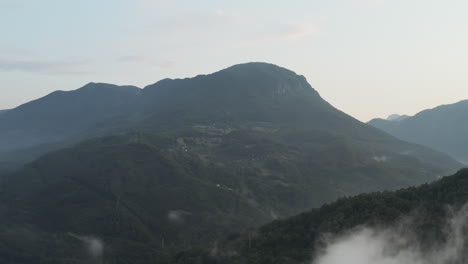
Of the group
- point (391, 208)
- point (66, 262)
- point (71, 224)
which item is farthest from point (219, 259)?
point (71, 224)

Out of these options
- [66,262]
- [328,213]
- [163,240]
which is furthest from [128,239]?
[328,213]

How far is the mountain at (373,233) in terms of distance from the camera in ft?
277

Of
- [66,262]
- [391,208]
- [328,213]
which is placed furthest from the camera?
[66,262]

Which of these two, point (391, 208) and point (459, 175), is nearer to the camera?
point (391, 208)

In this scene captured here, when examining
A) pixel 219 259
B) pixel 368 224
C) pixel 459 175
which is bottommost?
pixel 219 259

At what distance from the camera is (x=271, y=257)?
93000 mm

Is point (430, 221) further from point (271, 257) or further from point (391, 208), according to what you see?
point (271, 257)

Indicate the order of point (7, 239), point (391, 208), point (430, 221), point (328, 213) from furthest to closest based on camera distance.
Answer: point (7, 239) < point (328, 213) < point (391, 208) < point (430, 221)

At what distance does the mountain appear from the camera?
3329 inches

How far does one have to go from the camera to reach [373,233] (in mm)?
91000

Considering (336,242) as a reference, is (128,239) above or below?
below

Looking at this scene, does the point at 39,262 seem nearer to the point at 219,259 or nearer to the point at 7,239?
the point at 7,239

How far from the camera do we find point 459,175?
10844 cm

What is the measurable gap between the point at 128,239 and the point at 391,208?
4755 inches
